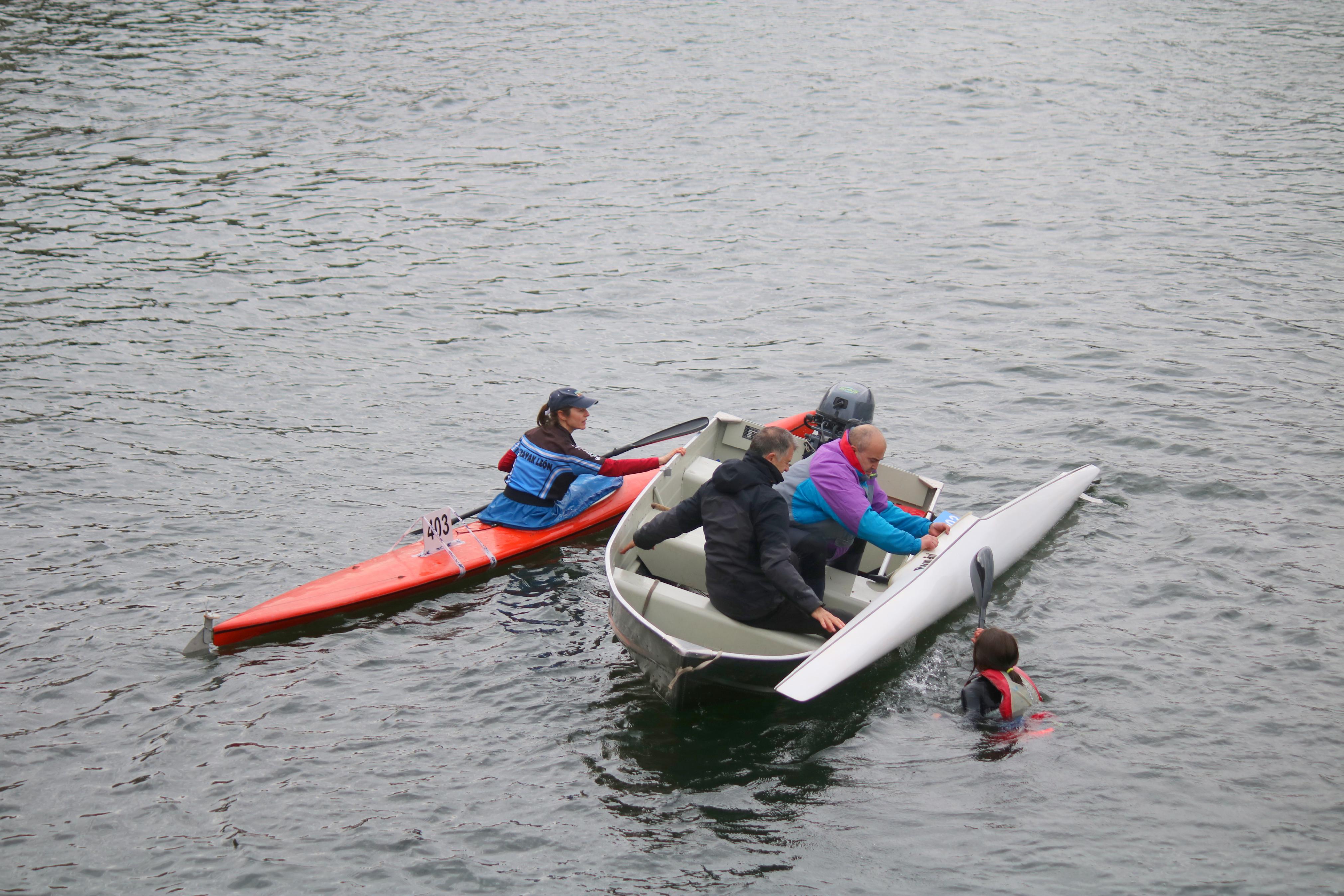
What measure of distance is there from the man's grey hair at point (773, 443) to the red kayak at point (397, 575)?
3.14 m

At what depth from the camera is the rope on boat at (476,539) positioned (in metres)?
9.09

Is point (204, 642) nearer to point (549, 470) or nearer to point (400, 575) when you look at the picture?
point (400, 575)

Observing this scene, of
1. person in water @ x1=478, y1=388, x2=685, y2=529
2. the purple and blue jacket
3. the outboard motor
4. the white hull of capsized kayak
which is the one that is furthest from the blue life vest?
the white hull of capsized kayak

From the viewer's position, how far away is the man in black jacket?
6.80 meters

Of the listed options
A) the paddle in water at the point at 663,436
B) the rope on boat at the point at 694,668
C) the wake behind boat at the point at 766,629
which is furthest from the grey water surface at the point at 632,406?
the paddle in water at the point at 663,436

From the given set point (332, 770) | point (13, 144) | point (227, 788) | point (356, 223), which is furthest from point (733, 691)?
point (13, 144)

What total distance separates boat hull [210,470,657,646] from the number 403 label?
0.05 meters

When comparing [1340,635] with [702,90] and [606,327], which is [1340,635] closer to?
[606,327]

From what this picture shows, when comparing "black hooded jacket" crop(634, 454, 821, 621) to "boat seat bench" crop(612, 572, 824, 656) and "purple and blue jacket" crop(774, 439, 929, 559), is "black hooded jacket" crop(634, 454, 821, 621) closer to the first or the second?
"boat seat bench" crop(612, 572, 824, 656)

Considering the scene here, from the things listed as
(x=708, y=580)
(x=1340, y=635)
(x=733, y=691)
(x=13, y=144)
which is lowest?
(x=1340, y=635)

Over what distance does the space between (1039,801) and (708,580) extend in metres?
2.36

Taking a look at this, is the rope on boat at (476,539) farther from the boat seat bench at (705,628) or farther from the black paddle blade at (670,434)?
the boat seat bench at (705,628)

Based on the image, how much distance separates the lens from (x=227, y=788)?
21.6 feet

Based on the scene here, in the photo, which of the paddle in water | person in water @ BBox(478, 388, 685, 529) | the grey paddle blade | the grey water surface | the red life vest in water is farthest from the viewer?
the paddle in water
